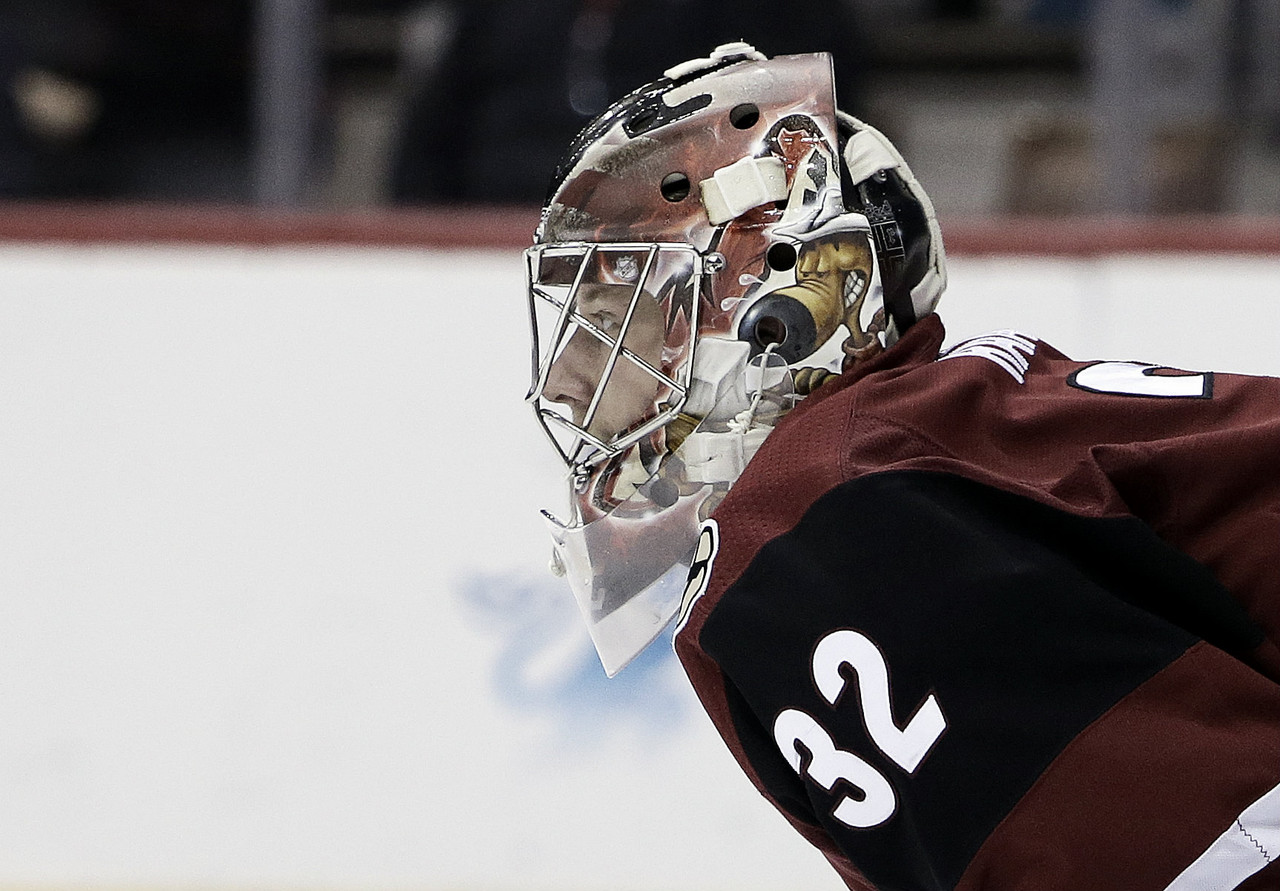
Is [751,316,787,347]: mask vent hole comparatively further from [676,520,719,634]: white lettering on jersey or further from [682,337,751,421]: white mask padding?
[676,520,719,634]: white lettering on jersey

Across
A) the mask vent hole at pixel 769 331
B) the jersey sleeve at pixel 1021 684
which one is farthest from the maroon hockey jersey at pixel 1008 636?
the mask vent hole at pixel 769 331

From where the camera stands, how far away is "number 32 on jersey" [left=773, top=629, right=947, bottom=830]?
1.04 meters

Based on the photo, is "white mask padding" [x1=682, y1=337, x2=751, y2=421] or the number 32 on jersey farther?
"white mask padding" [x1=682, y1=337, x2=751, y2=421]

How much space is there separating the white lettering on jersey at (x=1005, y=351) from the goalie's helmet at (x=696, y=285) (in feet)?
0.19

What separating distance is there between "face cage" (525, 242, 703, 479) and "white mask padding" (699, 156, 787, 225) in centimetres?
4

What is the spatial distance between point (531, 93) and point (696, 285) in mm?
1615

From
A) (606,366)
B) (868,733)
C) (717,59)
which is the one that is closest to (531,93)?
(717,59)

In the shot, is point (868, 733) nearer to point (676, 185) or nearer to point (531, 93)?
point (676, 185)

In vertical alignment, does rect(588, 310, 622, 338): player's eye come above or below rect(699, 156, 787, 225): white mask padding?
below

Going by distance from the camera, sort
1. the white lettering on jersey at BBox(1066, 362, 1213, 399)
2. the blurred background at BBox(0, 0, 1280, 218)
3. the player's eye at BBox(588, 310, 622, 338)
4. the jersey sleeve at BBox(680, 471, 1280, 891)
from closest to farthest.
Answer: the jersey sleeve at BBox(680, 471, 1280, 891), the white lettering on jersey at BBox(1066, 362, 1213, 399), the player's eye at BBox(588, 310, 622, 338), the blurred background at BBox(0, 0, 1280, 218)

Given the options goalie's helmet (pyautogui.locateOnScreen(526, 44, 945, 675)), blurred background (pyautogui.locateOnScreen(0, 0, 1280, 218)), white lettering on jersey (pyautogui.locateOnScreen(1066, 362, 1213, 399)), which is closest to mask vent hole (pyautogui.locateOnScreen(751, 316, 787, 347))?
goalie's helmet (pyautogui.locateOnScreen(526, 44, 945, 675))

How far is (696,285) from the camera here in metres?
1.23

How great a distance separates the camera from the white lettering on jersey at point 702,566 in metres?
1.12

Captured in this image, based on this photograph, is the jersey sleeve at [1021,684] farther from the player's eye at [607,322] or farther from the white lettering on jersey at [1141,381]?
the player's eye at [607,322]
